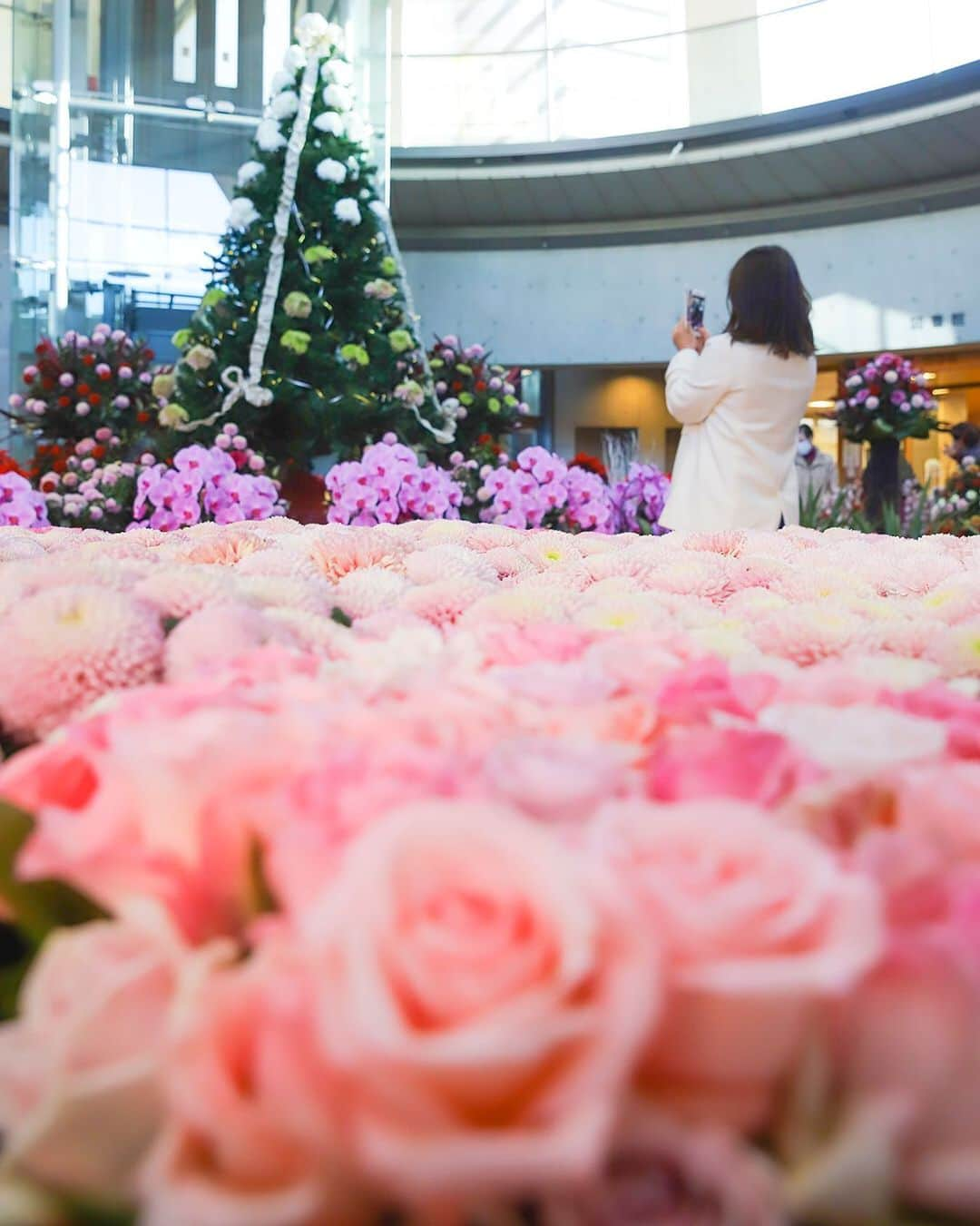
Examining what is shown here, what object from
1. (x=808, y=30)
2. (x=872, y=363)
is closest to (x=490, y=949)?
(x=872, y=363)

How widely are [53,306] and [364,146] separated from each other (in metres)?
3.39

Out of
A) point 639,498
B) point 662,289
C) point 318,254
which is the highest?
point 662,289

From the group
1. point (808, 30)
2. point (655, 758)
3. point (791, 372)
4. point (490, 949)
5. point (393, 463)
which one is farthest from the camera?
point (808, 30)

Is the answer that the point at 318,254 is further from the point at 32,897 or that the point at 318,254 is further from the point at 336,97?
the point at 32,897

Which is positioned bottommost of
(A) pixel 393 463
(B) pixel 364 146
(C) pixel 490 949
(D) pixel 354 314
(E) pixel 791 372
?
(C) pixel 490 949

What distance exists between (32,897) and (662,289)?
11.3 m

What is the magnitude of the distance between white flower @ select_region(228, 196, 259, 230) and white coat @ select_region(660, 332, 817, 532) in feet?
5.56

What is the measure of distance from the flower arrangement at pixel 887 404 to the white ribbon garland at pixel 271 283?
3.36 metres

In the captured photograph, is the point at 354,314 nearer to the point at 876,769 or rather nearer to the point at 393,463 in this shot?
the point at 393,463

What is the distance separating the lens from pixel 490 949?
0.25 metres

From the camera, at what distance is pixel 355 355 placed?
4.26m

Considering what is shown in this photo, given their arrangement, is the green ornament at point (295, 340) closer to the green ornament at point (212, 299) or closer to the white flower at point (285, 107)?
the green ornament at point (212, 299)

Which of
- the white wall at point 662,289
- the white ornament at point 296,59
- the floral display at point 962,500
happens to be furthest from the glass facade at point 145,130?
the white wall at point 662,289

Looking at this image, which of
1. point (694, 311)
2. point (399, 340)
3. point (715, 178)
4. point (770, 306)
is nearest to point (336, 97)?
point (399, 340)
